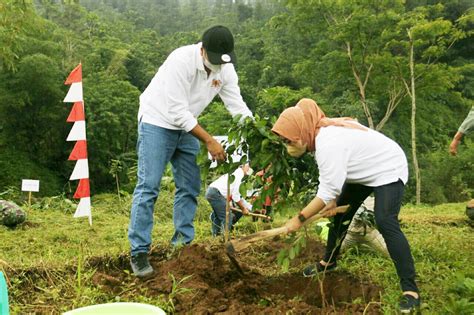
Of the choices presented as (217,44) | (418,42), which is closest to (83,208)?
(217,44)

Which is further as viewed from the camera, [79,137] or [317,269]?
[79,137]

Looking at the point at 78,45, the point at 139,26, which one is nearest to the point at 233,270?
the point at 78,45

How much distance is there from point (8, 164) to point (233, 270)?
1922 centimetres

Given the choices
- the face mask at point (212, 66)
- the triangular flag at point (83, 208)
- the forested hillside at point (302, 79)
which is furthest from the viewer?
the forested hillside at point (302, 79)

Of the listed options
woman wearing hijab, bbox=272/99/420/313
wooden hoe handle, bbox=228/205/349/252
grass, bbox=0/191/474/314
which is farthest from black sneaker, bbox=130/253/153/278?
woman wearing hijab, bbox=272/99/420/313

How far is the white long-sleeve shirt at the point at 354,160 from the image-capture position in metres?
2.53

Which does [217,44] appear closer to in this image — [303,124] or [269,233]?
[303,124]

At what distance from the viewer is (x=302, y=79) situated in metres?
23.2

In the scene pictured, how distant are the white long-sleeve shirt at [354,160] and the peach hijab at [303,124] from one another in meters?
0.04

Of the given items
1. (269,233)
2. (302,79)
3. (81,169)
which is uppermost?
(269,233)

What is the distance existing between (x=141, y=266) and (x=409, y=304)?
1.53 metres

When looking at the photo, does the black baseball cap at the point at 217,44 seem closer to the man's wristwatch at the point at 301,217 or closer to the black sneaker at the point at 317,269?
the man's wristwatch at the point at 301,217

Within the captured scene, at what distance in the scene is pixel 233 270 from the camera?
10.6 feet

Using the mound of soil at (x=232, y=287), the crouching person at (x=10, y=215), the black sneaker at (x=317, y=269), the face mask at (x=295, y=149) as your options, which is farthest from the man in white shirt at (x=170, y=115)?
the crouching person at (x=10, y=215)
